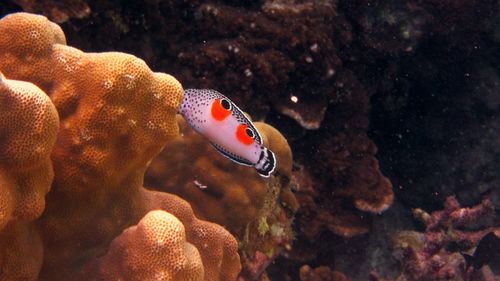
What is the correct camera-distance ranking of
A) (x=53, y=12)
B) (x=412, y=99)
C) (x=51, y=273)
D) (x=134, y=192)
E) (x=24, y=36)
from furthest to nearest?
(x=412, y=99), (x=53, y=12), (x=134, y=192), (x=51, y=273), (x=24, y=36)

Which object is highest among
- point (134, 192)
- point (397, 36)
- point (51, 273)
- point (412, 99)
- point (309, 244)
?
point (134, 192)

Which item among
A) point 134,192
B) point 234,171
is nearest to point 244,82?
point 234,171

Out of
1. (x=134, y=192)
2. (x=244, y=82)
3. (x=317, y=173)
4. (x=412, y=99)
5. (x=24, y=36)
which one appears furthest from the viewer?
(x=412, y=99)

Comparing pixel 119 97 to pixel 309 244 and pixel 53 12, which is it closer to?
pixel 53 12

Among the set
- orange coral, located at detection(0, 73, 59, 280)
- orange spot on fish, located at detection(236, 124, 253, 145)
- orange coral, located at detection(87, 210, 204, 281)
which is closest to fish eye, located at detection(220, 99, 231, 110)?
orange spot on fish, located at detection(236, 124, 253, 145)

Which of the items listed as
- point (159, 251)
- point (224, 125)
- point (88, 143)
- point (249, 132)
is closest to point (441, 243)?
point (249, 132)

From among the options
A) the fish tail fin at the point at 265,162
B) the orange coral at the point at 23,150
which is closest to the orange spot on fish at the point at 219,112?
the fish tail fin at the point at 265,162

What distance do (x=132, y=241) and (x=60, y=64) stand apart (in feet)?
3.29

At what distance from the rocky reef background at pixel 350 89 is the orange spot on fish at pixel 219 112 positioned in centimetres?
174

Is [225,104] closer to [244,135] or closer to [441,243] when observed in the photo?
[244,135]

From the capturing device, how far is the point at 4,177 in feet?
6.19

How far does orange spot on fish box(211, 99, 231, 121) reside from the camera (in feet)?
9.72

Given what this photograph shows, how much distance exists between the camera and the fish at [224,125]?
2951 millimetres

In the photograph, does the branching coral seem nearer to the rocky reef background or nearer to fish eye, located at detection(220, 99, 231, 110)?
the rocky reef background
